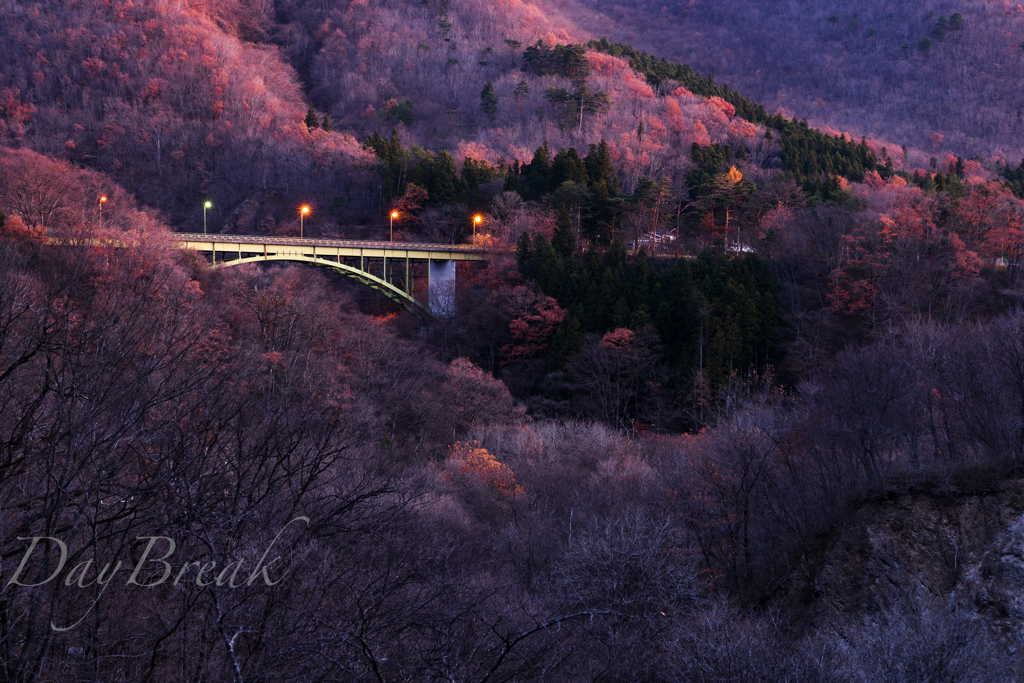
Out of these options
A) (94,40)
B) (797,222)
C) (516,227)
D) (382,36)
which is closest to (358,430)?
(516,227)

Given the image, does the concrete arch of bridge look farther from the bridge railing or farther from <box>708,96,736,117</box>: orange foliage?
<box>708,96,736,117</box>: orange foliage

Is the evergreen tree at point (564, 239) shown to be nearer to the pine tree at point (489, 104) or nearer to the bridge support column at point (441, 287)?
the bridge support column at point (441, 287)

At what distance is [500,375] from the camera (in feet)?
141

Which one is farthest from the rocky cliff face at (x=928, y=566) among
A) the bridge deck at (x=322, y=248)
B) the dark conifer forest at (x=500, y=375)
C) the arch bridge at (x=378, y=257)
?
the bridge deck at (x=322, y=248)

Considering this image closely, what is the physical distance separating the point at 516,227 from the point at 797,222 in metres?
18.4

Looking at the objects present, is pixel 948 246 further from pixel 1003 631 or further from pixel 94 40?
pixel 94 40

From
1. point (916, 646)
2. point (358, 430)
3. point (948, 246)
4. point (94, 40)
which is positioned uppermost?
point (94, 40)

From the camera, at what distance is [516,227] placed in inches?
2034

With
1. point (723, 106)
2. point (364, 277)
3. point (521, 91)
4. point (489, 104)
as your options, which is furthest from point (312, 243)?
point (723, 106)

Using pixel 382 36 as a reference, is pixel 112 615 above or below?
below

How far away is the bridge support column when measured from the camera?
4733 centimetres

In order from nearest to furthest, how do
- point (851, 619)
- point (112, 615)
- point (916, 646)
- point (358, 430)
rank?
1. point (112, 615)
2. point (916, 646)
3. point (851, 619)
4. point (358, 430)

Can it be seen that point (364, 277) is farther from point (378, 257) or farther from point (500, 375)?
point (500, 375)

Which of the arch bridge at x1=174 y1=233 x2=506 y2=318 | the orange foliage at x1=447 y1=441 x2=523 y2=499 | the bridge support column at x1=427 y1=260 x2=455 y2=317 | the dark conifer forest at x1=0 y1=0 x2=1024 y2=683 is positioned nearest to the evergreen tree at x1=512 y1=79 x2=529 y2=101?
the dark conifer forest at x1=0 y1=0 x2=1024 y2=683
